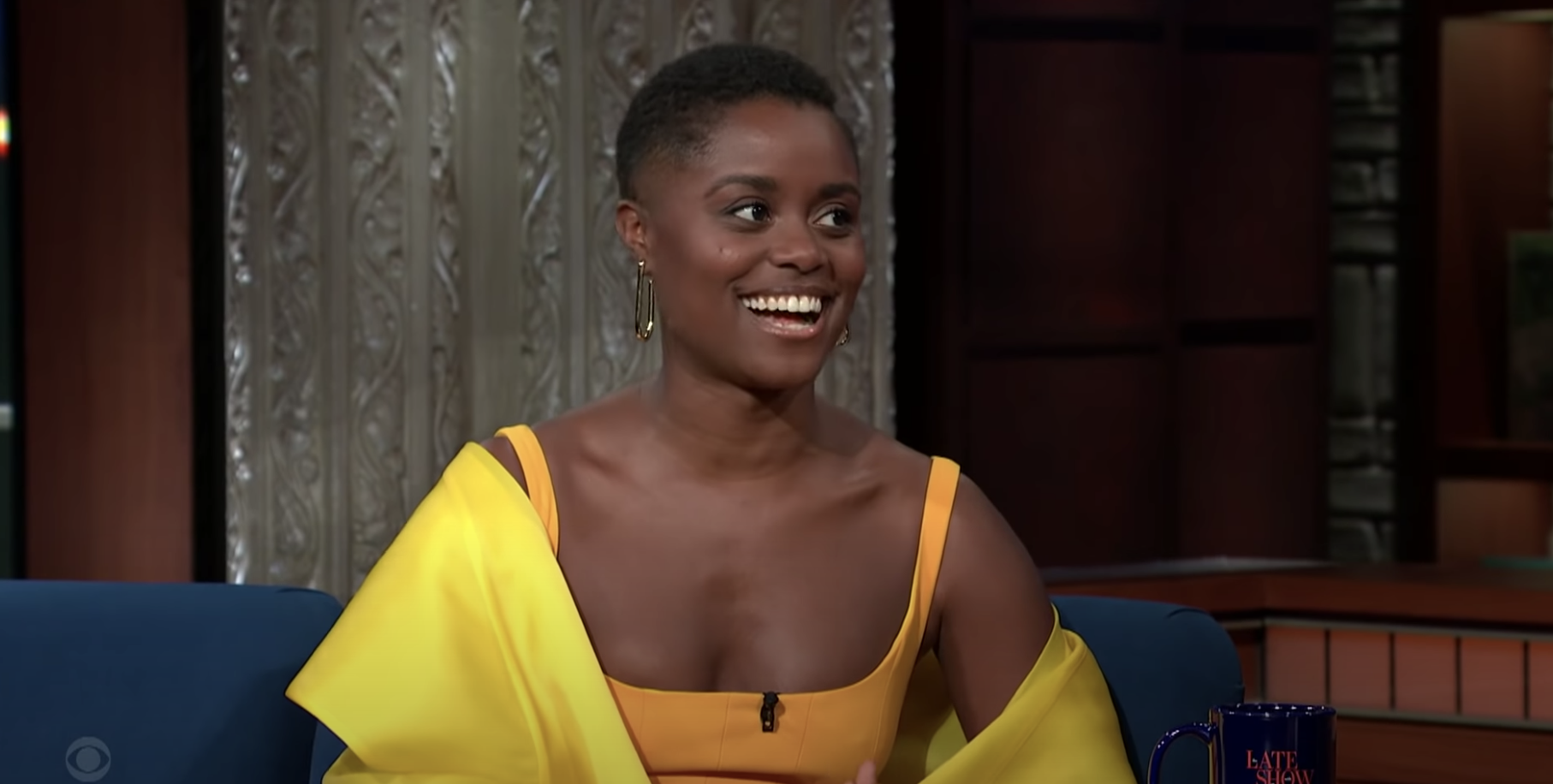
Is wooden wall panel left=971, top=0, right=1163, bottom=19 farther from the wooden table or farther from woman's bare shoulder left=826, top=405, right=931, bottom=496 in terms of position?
woman's bare shoulder left=826, top=405, right=931, bottom=496

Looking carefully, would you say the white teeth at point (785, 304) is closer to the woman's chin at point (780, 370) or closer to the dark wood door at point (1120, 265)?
the woman's chin at point (780, 370)

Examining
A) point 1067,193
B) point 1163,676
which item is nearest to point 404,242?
point 1067,193

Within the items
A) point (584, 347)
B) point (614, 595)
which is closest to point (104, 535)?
point (584, 347)

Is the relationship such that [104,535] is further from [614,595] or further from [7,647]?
[614,595]

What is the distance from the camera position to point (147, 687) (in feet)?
5.98

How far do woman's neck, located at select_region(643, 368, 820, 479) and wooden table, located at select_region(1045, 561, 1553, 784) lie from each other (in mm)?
1384

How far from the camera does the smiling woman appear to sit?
1695 mm

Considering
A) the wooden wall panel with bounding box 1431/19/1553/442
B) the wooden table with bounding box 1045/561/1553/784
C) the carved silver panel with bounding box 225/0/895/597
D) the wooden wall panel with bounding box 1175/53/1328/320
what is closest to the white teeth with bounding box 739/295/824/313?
the wooden table with bounding box 1045/561/1553/784

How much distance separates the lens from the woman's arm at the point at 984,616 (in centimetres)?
184

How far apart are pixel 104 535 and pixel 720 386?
1.69 m

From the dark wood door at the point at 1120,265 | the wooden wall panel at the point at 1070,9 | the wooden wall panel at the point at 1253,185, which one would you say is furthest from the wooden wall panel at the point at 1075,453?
the wooden wall panel at the point at 1070,9

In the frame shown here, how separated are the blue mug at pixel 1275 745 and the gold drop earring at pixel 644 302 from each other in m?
0.73

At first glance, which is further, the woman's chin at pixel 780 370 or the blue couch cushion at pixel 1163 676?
the blue couch cushion at pixel 1163 676

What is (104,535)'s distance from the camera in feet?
10.4
